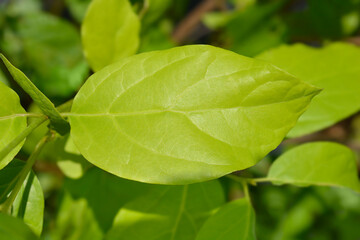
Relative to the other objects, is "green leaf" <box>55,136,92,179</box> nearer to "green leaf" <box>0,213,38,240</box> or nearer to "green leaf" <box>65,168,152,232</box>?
"green leaf" <box>65,168,152,232</box>

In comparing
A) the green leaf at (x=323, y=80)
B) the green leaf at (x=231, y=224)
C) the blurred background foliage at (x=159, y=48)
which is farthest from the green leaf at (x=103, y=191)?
the green leaf at (x=323, y=80)

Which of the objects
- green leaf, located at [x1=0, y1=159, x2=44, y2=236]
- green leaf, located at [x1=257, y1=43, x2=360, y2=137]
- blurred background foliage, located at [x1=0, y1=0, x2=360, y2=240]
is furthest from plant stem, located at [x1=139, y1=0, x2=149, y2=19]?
green leaf, located at [x1=0, y1=159, x2=44, y2=236]

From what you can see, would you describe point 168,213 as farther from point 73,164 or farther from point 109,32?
point 109,32

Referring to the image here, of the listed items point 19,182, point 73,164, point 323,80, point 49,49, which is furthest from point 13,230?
point 49,49

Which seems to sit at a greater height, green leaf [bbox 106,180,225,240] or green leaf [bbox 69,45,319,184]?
green leaf [bbox 69,45,319,184]

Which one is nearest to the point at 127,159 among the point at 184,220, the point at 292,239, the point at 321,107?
the point at 184,220

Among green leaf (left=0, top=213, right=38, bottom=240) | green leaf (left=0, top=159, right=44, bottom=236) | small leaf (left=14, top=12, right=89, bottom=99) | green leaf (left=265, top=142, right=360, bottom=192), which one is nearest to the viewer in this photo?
green leaf (left=0, top=213, right=38, bottom=240)

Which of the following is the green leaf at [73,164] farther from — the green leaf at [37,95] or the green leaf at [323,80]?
the green leaf at [323,80]
